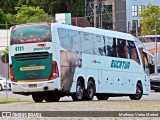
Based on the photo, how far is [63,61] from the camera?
2700 centimetres

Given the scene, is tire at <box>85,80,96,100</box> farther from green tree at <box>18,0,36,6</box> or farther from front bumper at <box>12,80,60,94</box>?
green tree at <box>18,0,36,6</box>

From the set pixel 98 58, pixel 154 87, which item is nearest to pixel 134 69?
pixel 98 58

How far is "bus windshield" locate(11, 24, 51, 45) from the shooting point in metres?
26.8

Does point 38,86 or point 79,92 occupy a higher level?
point 38,86

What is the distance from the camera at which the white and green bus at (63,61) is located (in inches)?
1047

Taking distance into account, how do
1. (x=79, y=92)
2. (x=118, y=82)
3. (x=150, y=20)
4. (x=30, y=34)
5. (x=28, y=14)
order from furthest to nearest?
1. (x=28, y=14)
2. (x=150, y=20)
3. (x=118, y=82)
4. (x=79, y=92)
5. (x=30, y=34)

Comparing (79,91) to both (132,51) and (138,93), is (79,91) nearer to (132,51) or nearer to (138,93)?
(132,51)

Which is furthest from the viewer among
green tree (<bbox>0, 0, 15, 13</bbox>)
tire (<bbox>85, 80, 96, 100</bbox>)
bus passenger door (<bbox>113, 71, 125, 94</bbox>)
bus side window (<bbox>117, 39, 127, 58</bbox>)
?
green tree (<bbox>0, 0, 15, 13</bbox>)

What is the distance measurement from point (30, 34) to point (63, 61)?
1.94 meters

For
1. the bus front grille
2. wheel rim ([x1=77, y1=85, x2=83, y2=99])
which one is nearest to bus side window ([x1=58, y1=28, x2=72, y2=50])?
the bus front grille

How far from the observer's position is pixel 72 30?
2792cm

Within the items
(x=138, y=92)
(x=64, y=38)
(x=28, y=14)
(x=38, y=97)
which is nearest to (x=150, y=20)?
(x=28, y=14)

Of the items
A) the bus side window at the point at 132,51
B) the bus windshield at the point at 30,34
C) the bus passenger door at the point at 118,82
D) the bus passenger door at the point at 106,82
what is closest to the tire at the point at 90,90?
the bus passenger door at the point at 106,82

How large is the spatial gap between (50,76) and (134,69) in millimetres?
7716
